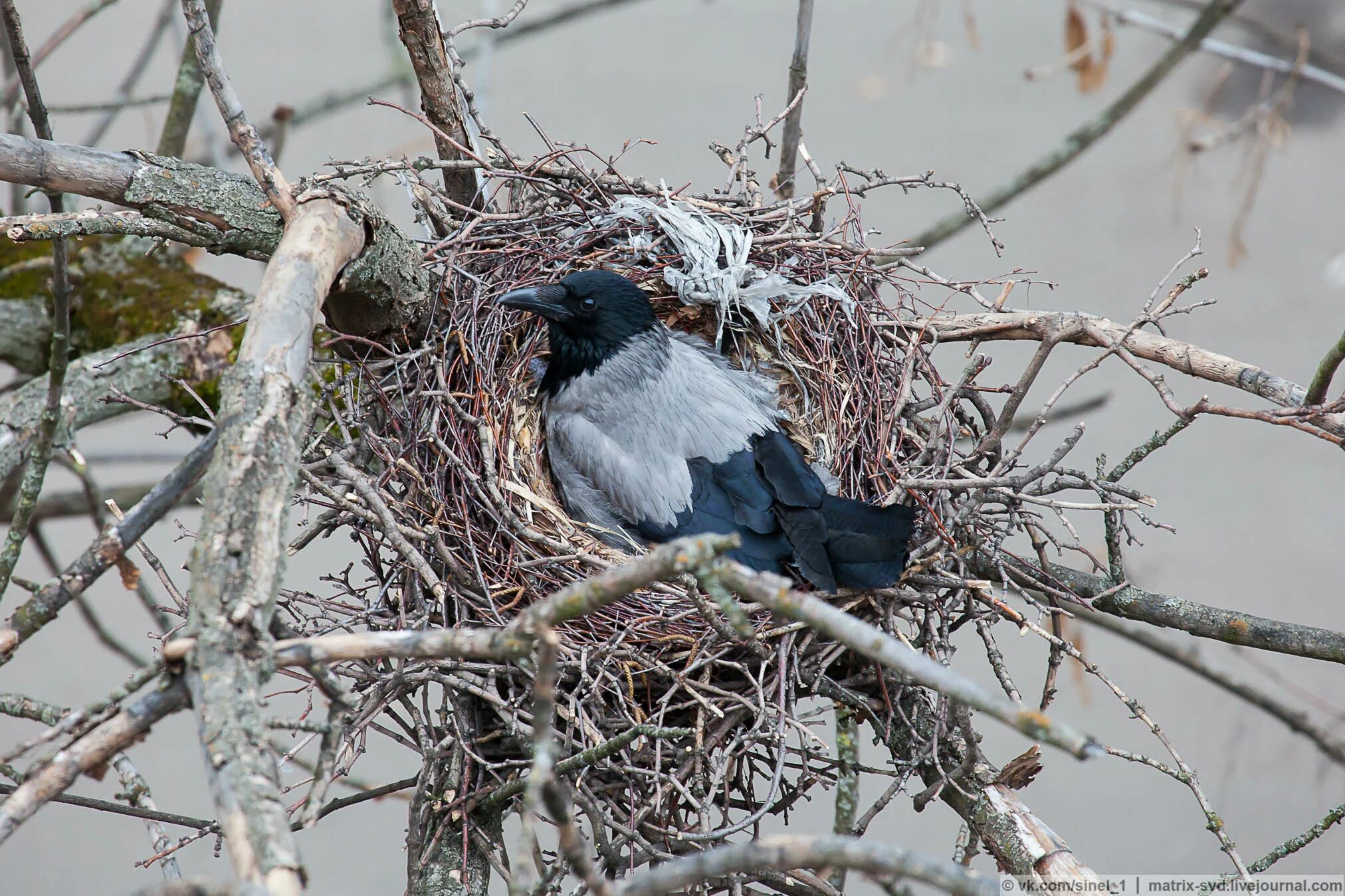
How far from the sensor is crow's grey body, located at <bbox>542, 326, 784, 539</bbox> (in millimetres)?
2189

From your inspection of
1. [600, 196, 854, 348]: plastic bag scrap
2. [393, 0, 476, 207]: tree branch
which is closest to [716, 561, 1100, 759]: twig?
[393, 0, 476, 207]: tree branch

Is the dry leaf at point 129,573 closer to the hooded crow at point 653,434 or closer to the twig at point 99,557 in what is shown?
the twig at point 99,557

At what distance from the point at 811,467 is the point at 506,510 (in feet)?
2.10

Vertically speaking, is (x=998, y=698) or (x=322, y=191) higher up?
(x=322, y=191)

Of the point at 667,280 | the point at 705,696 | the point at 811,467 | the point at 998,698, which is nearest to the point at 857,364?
the point at 811,467

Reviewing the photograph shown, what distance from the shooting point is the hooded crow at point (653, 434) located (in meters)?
2.10

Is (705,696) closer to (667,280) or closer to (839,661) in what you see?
(839,661)

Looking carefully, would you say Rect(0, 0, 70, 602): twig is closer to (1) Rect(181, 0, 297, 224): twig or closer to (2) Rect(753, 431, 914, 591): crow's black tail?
(1) Rect(181, 0, 297, 224): twig

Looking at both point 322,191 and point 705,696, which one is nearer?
point 322,191

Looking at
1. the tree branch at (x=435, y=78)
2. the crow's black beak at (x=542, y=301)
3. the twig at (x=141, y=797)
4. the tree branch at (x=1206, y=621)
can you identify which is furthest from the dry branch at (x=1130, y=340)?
the twig at (x=141, y=797)

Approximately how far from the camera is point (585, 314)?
Answer: 220cm

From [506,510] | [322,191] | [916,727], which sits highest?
[322,191]

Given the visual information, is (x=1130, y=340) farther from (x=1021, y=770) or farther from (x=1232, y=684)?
(x=1232, y=684)

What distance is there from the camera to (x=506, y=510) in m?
1.92
